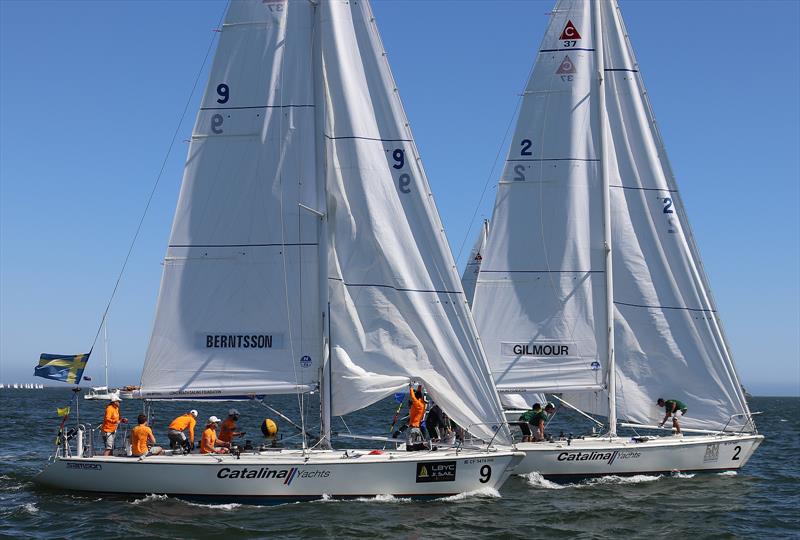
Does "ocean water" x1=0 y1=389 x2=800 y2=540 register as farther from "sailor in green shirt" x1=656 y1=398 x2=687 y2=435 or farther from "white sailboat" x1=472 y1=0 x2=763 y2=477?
"white sailboat" x1=472 y1=0 x2=763 y2=477

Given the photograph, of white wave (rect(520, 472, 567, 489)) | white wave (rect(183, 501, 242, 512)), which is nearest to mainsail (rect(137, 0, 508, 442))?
white wave (rect(183, 501, 242, 512))

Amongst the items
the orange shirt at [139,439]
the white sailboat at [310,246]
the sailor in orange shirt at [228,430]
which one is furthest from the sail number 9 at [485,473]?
the orange shirt at [139,439]

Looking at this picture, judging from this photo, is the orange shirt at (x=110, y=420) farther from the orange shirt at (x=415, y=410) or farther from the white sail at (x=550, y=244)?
the white sail at (x=550, y=244)


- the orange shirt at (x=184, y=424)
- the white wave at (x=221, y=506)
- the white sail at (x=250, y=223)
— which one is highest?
the white sail at (x=250, y=223)

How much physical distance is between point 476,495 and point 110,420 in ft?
26.0

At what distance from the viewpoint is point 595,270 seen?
24531 millimetres

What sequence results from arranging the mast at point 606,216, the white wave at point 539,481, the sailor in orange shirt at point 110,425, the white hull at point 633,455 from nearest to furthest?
the sailor in orange shirt at point 110,425 → the white wave at point 539,481 → the white hull at point 633,455 → the mast at point 606,216

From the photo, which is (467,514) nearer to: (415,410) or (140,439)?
(415,410)

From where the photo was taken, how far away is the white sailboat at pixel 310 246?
1939 centimetres

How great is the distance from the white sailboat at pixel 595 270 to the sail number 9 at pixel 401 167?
5688 millimetres

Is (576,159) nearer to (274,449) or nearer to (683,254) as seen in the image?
(683,254)

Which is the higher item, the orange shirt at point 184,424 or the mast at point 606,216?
the mast at point 606,216

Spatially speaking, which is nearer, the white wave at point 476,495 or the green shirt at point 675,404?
the white wave at point 476,495

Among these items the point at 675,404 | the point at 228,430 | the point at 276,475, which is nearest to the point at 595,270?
the point at 675,404
